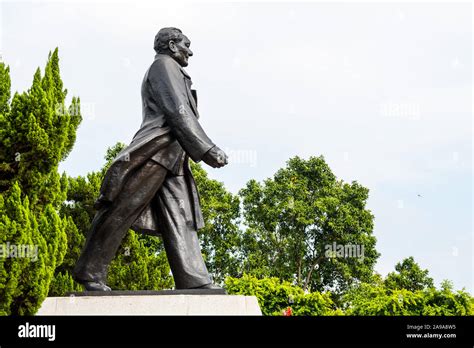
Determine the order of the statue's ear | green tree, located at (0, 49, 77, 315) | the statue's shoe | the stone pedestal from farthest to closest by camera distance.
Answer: the statue's ear
green tree, located at (0, 49, 77, 315)
the statue's shoe
the stone pedestal

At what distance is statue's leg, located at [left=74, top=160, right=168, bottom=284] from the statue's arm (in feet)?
1.91

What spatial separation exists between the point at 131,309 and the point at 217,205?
1875 cm

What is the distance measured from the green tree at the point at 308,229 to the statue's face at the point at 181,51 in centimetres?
1781

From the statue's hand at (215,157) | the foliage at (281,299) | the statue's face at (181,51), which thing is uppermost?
the statue's face at (181,51)

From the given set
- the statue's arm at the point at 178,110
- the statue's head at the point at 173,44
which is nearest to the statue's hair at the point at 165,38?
the statue's head at the point at 173,44

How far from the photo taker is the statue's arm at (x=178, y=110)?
22.7ft

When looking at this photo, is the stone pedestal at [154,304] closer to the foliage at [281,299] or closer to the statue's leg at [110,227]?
the statue's leg at [110,227]

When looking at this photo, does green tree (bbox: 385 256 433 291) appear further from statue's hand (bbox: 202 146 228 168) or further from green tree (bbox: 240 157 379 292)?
statue's hand (bbox: 202 146 228 168)

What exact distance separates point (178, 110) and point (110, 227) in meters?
1.43

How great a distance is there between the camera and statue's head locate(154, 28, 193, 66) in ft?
24.9

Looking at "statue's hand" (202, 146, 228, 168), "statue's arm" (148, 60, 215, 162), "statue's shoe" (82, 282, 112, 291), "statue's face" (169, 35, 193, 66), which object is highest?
"statue's face" (169, 35, 193, 66)

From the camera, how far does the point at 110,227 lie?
6938mm

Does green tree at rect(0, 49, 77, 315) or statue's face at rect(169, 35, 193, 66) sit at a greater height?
statue's face at rect(169, 35, 193, 66)

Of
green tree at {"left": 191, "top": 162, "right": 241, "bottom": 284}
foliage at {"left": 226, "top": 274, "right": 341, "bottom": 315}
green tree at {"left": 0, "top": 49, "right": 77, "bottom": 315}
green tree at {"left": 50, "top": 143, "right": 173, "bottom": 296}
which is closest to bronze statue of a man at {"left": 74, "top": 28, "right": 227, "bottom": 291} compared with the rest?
green tree at {"left": 0, "top": 49, "right": 77, "bottom": 315}
